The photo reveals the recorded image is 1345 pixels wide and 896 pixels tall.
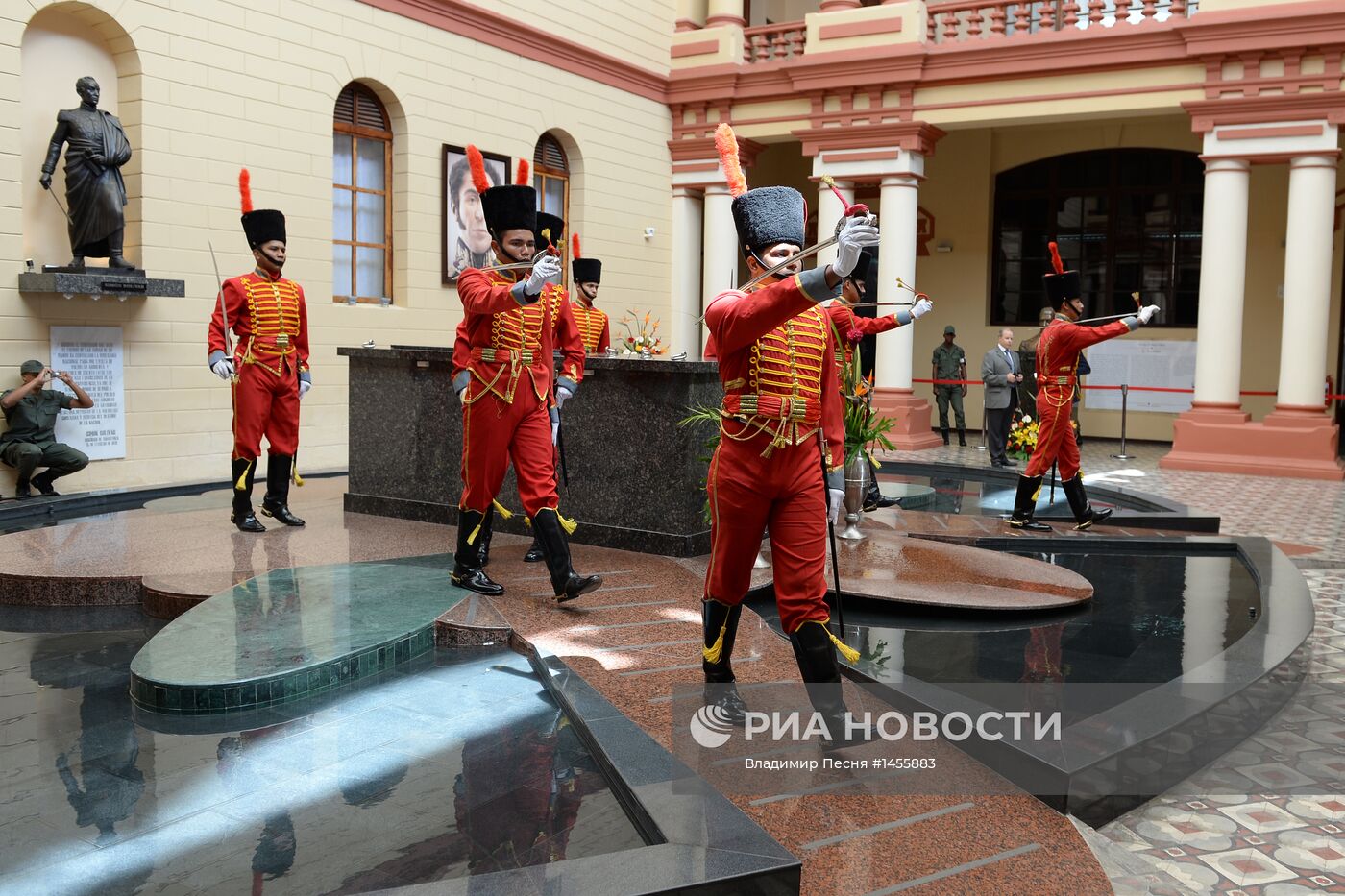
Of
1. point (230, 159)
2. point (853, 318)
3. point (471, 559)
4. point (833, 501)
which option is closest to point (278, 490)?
point (471, 559)

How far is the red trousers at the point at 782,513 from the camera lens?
3.66 m

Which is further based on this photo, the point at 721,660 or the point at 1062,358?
the point at 1062,358

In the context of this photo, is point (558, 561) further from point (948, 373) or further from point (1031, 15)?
point (1031, 15)

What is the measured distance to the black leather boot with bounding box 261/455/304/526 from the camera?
287 inches

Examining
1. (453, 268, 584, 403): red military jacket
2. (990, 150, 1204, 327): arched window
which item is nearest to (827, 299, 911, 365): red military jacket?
(453, 268, 584, 403): red military jacket

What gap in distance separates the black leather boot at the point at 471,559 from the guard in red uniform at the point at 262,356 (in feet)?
7.34

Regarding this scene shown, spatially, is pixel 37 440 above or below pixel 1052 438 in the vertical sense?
below

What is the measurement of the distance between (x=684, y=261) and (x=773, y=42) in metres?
3.20

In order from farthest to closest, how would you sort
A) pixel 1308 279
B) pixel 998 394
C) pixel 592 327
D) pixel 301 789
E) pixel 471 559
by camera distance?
pixel 1308 279 < pixel 998 394 < pixel 592 327 < pixel 471 559 < pixel 301 789

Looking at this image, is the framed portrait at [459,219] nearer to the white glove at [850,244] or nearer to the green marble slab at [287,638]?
the green marble slab at [287,638]

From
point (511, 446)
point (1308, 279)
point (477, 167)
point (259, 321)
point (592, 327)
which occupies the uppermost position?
point (1308, 279)

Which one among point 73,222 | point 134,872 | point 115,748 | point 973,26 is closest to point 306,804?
point 134,872

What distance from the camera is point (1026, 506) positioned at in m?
7.92

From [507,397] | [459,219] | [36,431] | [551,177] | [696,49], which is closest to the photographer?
[507,397]
